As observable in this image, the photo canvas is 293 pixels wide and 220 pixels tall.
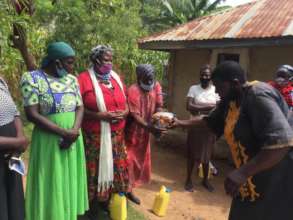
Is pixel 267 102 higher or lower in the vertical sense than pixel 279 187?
higher

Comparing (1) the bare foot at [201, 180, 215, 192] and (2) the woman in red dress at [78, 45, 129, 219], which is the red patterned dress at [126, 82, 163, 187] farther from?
(1) the bare foot at [201, 180, 215, 192]

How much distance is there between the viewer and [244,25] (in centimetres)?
729

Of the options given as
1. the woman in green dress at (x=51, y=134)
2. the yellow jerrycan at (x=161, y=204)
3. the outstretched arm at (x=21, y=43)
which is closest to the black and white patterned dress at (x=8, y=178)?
the woman in green dress at (x=51, y=134)

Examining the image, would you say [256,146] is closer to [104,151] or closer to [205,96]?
[104,151]

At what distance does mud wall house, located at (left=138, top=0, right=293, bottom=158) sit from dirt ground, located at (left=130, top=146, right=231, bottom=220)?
1854 millimetres

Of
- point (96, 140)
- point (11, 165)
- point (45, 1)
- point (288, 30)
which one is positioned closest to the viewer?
point (11, 165)

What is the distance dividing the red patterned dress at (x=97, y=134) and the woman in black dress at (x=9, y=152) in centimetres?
148

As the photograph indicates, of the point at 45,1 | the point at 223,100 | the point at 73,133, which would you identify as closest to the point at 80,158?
the point at 73,133

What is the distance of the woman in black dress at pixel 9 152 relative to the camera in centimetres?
256

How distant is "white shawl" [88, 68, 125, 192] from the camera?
4.20m

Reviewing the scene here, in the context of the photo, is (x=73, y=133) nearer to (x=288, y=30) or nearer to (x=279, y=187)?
(x=279, y=187)

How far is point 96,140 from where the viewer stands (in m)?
4.29

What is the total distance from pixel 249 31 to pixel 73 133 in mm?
4382

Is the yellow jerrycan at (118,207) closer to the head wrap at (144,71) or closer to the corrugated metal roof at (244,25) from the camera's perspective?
the head wrap at (144,71)
